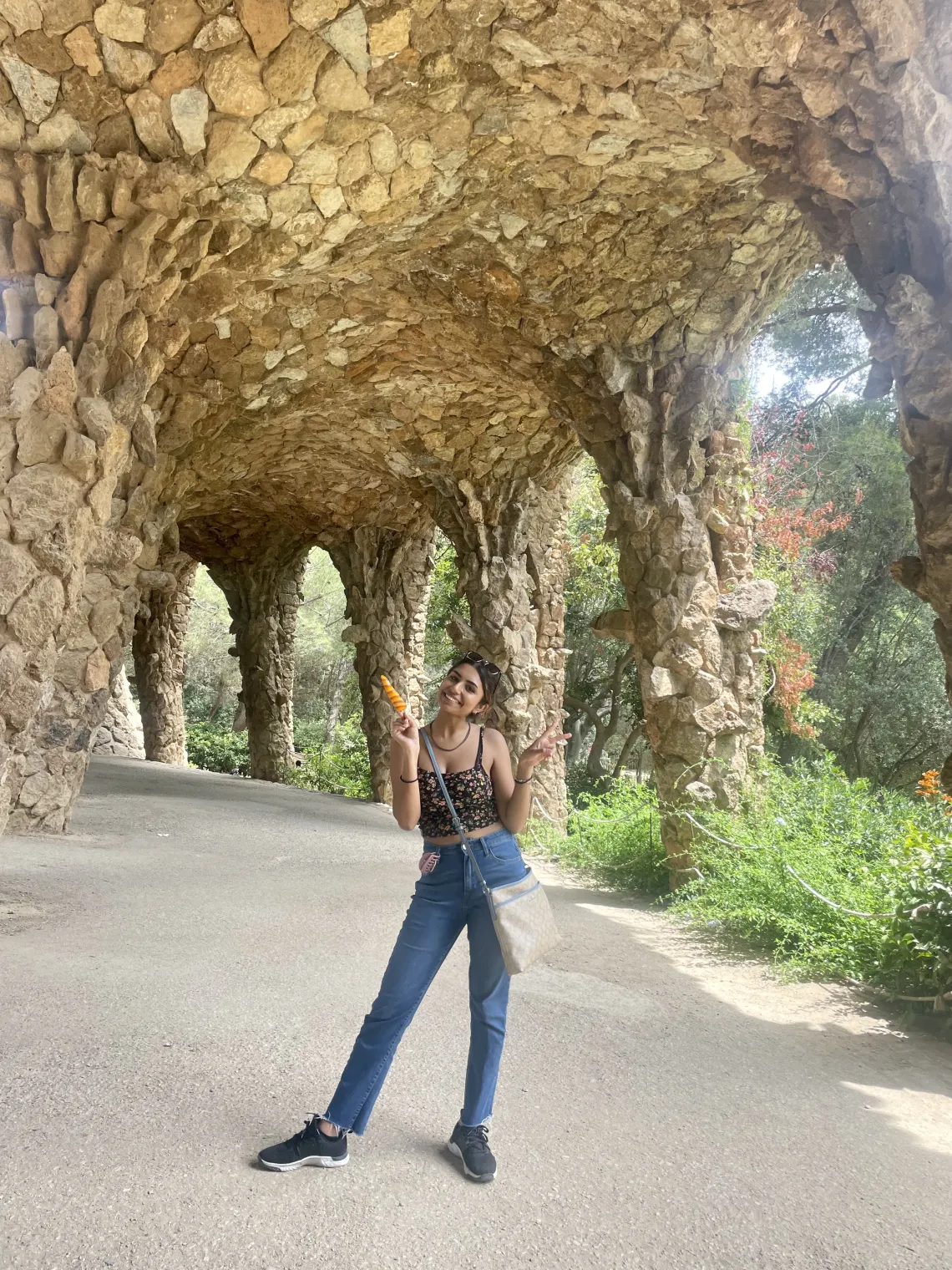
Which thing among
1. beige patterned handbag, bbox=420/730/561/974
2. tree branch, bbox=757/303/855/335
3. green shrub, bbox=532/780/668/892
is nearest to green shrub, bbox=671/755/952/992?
green shrub, bbox=532/780/668/892

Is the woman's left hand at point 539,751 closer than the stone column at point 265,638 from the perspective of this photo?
Yes

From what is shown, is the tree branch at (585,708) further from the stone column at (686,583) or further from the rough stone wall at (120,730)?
the stone column at (686,583)

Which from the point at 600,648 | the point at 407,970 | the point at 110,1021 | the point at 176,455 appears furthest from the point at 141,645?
the point at 407,970

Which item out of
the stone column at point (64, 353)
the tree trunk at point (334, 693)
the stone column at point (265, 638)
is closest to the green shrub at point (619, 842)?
the stone column at point (64, 353)

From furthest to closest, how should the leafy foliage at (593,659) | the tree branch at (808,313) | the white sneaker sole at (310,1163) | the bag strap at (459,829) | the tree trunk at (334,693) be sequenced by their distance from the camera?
1. the tree trunk at (334,693)
2. the leafy foliage at (593,659)
3. the tree branch at (808,313)
4. the bag strap at (459,829)
5. the white sneaker sole at (310,1163)

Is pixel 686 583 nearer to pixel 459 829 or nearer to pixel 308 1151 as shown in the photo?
pixel 459 829

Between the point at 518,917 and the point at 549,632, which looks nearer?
the point at 518,917

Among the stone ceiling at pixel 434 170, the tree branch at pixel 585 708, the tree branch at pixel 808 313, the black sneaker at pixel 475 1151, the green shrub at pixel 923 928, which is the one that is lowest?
the black sneaker at pixel 475 1151

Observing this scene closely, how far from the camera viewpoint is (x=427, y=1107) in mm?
2312

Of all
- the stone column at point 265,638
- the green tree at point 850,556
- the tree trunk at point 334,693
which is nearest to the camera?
the green tree at point 850,556

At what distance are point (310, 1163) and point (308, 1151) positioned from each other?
0.10 ft

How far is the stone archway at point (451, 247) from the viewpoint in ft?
10.9

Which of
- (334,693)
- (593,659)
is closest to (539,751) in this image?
(593,659)

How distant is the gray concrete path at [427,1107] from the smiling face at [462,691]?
992mm
